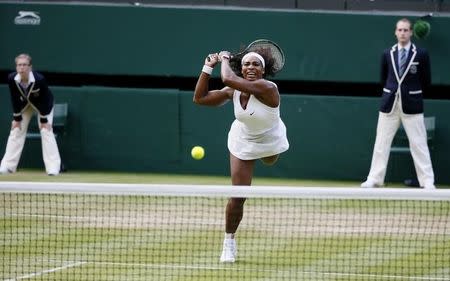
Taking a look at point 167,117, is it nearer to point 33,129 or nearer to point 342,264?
point 33,129

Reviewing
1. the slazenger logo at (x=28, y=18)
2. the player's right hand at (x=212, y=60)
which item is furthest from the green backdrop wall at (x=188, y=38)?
the player's right hand at (x=212, y=60)

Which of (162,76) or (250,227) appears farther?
(162,76)

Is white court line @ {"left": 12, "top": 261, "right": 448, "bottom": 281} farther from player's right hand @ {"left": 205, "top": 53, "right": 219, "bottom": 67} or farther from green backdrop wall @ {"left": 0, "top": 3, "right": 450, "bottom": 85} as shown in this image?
green backdrop wall @ {"left": 0, "top": 3, "right": 450, "bottom": 85}

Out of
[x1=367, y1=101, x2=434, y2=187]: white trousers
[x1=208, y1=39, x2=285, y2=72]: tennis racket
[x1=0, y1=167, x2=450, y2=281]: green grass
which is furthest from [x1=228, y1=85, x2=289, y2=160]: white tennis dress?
[x1=367, y1=101, x2=434, y2=187]: white trousers

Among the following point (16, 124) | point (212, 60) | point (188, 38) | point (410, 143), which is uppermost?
point (212, 60)

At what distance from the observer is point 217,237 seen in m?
10.1

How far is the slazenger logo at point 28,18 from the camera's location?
16125mm

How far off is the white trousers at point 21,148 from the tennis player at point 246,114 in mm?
6654

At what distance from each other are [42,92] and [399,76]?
491 centimetres

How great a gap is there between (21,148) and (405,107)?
5429 mm

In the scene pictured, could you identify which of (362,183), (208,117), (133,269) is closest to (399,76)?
(362,183)

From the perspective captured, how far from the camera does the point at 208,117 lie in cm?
1564

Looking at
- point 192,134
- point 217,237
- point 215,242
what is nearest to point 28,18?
point 192,134

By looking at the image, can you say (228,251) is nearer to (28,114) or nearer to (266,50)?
(266,50)
